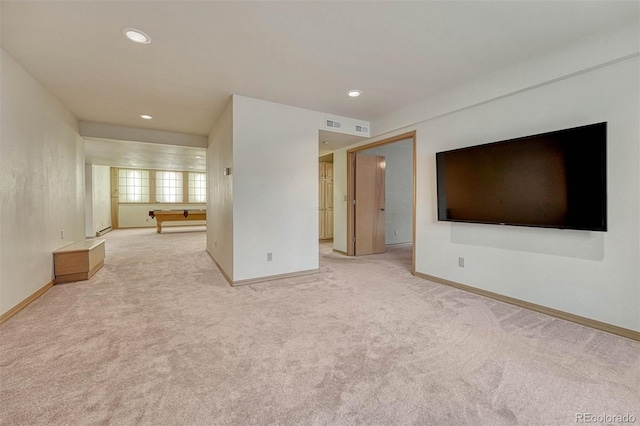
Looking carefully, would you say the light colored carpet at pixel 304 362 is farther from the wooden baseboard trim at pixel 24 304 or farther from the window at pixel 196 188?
the window at pixel 196 188

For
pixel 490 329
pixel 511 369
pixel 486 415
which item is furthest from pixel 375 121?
pixel 486 415

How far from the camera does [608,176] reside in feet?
7.15

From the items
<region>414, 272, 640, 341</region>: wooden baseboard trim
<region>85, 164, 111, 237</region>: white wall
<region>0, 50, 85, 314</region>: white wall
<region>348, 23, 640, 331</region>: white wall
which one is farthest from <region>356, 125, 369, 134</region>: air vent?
<region>85, 164, 111, 237</region>: white wall

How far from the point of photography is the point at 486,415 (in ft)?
4.38

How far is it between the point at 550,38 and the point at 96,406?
4.03 metres

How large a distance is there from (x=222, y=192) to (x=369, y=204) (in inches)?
113

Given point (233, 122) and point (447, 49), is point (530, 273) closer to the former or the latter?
point (447, 49)

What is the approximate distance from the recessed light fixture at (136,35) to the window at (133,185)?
962 centimetres

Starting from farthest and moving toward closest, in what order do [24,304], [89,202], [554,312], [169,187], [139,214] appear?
[169,187]
[139,214]
[89,202]
[24,304]
[554,312]

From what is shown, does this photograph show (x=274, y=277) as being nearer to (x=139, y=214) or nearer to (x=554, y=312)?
(x=554, y=312)

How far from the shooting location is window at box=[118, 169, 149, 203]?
32.9 feet

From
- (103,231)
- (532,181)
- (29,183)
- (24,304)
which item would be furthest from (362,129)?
(103,231)

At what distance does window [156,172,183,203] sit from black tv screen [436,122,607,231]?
10.3 meters

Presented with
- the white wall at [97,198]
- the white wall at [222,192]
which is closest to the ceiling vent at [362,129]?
the white wall at [222,192]
